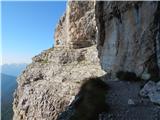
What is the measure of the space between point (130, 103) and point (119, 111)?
4.76ft

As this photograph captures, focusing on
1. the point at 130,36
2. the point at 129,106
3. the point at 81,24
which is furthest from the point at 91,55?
the point at 129,106

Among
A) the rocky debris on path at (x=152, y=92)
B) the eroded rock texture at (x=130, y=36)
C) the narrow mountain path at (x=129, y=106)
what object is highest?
the eroded rock texture at (x=130, y=36)

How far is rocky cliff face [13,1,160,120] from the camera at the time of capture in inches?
922

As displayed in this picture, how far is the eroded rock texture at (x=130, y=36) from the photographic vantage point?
22.8m

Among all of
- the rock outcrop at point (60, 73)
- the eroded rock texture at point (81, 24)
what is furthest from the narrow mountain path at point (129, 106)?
the eroded rock texture at point (81, 24)

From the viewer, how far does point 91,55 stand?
45.4 m

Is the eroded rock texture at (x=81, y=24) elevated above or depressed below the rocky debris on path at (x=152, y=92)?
above

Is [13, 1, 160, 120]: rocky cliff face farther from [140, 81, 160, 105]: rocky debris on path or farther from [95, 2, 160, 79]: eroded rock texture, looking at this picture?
[140, 81, 160, 105]: rocky debris on path

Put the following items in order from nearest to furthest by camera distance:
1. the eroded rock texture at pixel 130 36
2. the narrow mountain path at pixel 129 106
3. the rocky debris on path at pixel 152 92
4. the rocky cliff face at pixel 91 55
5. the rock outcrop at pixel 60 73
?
the narrow mountain path at pixel 129 106
the rocky debris on path at pixel 152 92
the eroded rock texture at pixel 130 36
the rocky cliff face at pixel 91 55
the rock outcrop at pixel 60 73

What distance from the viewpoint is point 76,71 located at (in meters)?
40.8

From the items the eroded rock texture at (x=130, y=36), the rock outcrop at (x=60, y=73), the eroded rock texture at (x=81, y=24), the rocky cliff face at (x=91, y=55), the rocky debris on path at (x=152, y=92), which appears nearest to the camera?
the rocky debris on path at (x=152, y=92)

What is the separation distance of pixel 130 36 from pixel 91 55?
65.9 ft

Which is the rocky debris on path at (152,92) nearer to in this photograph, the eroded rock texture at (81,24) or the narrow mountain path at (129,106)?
the narrow mountain path at (129,106)

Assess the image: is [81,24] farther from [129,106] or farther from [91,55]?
[129,106]
